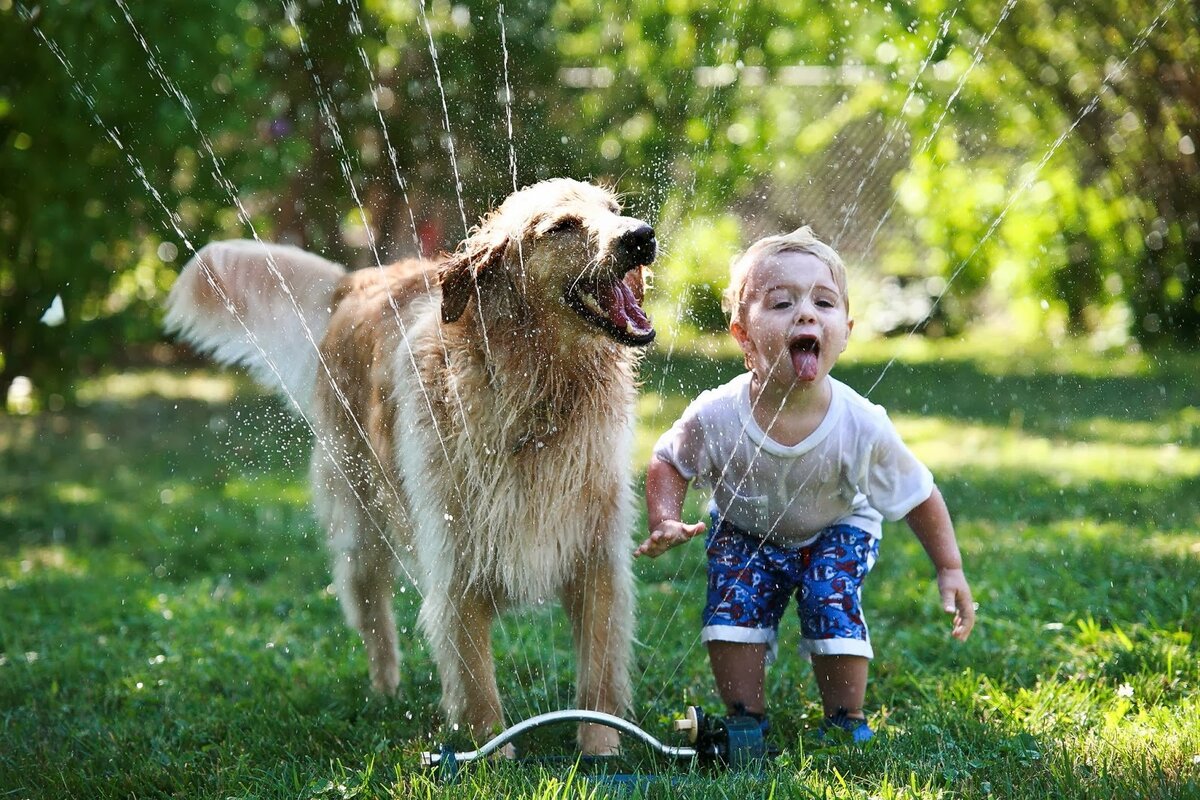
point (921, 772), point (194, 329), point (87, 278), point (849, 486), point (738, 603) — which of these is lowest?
point (921, 772)

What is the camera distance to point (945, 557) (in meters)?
2.98

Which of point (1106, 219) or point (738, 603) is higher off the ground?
point (1106, 219)

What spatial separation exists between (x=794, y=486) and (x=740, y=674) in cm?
48

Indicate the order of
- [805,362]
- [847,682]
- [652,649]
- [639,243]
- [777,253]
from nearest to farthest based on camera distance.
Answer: [639,243], [805,362], [777,253], [847,682], [652,649]

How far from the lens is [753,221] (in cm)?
358

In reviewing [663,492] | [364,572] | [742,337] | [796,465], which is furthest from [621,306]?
[364,572]

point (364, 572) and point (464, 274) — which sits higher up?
point (464, 274)

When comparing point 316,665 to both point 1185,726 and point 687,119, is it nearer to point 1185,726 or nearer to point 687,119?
point 1185,726

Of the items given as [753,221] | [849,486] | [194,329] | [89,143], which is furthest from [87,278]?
[849,486]

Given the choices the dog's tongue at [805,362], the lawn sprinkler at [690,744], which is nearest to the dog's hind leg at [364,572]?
the lawn sprinkler at [690,744]

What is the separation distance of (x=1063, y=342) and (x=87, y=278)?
27.1 feet

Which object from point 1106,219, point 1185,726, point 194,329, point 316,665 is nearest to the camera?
point 1185,726

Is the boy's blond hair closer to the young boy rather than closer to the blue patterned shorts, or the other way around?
the young boy

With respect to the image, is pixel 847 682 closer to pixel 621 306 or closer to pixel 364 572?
pixel 621 306
